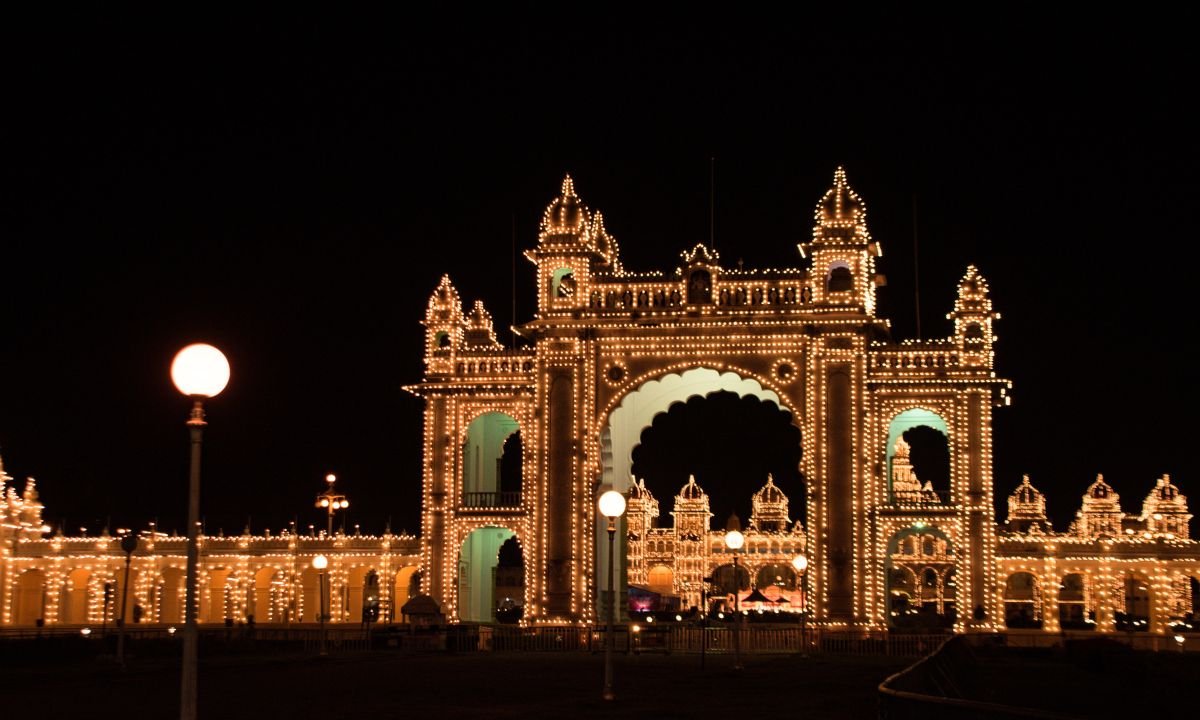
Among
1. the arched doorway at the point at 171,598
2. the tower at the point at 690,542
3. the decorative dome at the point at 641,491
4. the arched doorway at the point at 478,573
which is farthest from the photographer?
the tower at the point at 690,542

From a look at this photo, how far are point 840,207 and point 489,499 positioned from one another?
1586 cm

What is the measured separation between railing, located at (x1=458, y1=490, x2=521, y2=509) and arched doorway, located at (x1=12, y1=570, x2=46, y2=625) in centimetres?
2152

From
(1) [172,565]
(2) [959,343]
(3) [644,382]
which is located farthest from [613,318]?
(1) [172,565]

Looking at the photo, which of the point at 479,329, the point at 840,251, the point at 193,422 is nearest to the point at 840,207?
the point at 840,251

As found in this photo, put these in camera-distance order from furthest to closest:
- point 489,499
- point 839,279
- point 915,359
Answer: point 489,499 < point 839,279 < point 915,359

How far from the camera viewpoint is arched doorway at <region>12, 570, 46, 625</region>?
212ft

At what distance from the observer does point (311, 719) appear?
20.0 meters

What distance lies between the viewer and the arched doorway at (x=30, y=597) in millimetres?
64625

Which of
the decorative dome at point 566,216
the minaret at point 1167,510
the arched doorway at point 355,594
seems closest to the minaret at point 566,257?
the decorative dome at point 566,216

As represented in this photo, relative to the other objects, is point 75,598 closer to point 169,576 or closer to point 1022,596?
point 169,576

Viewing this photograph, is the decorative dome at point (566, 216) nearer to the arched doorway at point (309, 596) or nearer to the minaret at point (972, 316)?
the minaret at point (972, 316)

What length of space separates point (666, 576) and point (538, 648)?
65010mm

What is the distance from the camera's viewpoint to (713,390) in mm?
55188

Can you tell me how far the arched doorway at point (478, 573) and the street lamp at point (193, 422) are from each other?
40294mm
